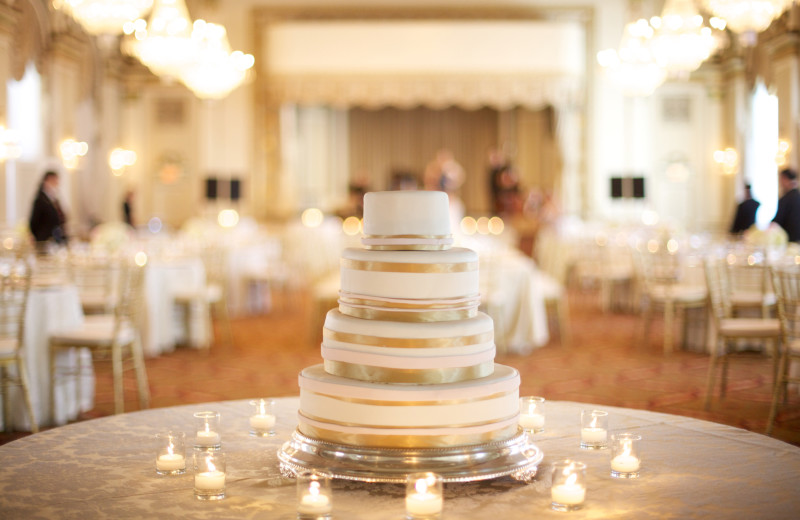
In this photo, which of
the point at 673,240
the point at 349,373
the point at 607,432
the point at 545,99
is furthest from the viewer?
the point at 545,99

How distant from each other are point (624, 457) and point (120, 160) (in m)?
16.6

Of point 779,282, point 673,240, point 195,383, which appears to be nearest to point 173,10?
point 195,383

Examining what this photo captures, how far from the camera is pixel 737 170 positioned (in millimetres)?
17828

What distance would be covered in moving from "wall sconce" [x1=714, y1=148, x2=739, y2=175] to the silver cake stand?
1701 cm

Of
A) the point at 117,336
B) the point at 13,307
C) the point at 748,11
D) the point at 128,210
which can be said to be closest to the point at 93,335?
the point at 117,336

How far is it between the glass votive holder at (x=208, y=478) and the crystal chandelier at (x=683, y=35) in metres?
10.3

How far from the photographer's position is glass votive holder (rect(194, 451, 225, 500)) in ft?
6.87

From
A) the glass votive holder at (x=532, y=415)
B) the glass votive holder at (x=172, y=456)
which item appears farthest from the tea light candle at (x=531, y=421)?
the glass votive holder at (x=172, y=456)

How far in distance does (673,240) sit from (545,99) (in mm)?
8017

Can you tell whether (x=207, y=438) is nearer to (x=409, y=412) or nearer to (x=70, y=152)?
(x=409, y=412)

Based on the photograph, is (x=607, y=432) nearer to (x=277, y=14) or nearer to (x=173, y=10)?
(x=173, y=10)

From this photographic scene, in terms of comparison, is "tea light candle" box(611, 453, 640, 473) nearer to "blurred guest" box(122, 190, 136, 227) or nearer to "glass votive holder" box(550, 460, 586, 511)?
"glass votive holder" box(550, 460, 586, 511)

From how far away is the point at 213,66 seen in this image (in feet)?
41.9

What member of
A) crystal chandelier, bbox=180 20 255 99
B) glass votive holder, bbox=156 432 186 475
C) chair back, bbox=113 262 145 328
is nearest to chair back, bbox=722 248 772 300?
chair back, bbox=113 262 145 328
